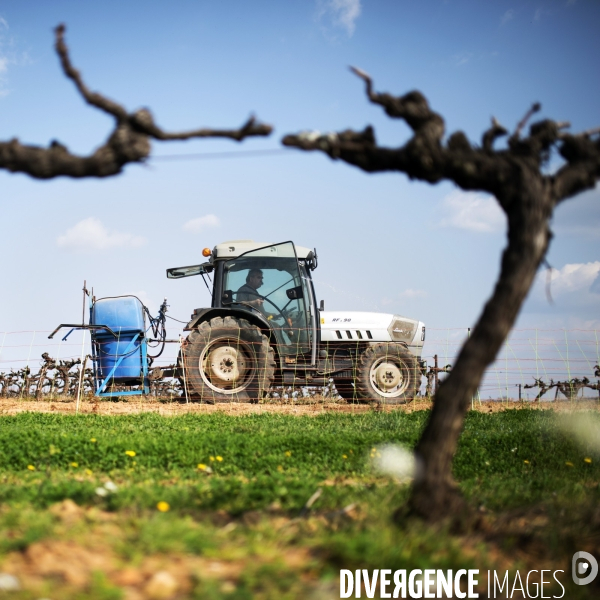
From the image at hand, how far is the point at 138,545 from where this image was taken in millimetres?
3283

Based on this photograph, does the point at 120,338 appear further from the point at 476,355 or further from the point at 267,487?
the point at 476,355

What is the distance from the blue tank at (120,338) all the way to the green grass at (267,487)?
2.72 m

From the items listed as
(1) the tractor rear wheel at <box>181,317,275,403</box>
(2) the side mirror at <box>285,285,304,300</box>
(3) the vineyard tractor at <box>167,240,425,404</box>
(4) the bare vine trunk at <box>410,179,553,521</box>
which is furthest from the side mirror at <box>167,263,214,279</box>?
(4) the bare vine trunk at <box>410,179,553,521</box>

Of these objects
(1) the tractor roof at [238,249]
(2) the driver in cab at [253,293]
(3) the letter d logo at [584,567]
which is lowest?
(3) the letter d logo at [584,567]

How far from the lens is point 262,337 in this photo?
40.7ft

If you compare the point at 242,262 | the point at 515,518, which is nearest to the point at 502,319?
the point at 515,518

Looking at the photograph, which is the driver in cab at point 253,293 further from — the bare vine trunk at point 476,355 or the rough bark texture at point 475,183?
the bare vine trunk at point 476,355

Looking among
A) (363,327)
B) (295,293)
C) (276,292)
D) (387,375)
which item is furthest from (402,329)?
(276,292)

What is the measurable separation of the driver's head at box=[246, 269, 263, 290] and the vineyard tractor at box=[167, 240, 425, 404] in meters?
0.02

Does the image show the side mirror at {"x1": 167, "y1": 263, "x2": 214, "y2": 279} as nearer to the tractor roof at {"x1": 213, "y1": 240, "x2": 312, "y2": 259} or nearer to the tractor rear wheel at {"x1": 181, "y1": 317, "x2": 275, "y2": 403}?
the tractor roof at {"x1": 213, "y1": 240, "x2": 312, "y2": 259}

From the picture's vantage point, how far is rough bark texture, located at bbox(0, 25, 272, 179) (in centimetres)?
412

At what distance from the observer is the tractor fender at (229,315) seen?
1248 centimetres

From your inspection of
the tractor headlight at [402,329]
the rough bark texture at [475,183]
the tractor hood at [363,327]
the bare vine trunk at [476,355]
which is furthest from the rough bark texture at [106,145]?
the tractor headlight at [402,329]

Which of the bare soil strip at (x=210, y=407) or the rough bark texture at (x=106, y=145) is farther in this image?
the bare soil strip at (x=210, y=407)
